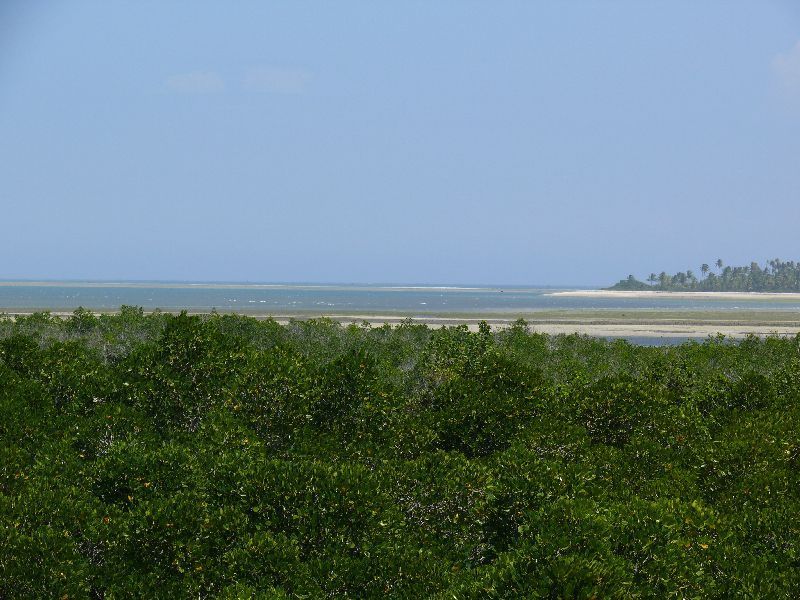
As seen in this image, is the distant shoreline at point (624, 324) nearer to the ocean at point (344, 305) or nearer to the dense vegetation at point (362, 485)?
the ocean at point (344, 305)

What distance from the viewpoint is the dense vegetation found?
6508 millimetres

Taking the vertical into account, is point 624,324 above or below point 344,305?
below

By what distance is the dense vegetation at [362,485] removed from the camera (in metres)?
6.51

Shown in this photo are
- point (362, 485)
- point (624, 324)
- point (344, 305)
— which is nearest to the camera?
point (362, 485)

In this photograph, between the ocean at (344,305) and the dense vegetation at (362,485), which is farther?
the ocean at (344,305)

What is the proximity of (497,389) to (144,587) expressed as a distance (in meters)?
7.16

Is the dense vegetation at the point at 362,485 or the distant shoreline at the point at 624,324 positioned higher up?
the dense vegetation at the point at 362,485

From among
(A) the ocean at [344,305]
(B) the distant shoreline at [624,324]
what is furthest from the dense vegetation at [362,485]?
(A) the ocean at [344,305]

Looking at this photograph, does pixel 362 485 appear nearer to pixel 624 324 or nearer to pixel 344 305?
pixel 624 324

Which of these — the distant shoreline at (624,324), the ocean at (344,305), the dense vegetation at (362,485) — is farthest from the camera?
the ocean at (344,305)

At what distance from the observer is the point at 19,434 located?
10180 millimetres

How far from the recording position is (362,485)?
757cm

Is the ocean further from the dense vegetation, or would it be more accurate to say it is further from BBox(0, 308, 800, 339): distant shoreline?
the dense vegetation

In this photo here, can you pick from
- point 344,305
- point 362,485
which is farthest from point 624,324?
point 362,485
